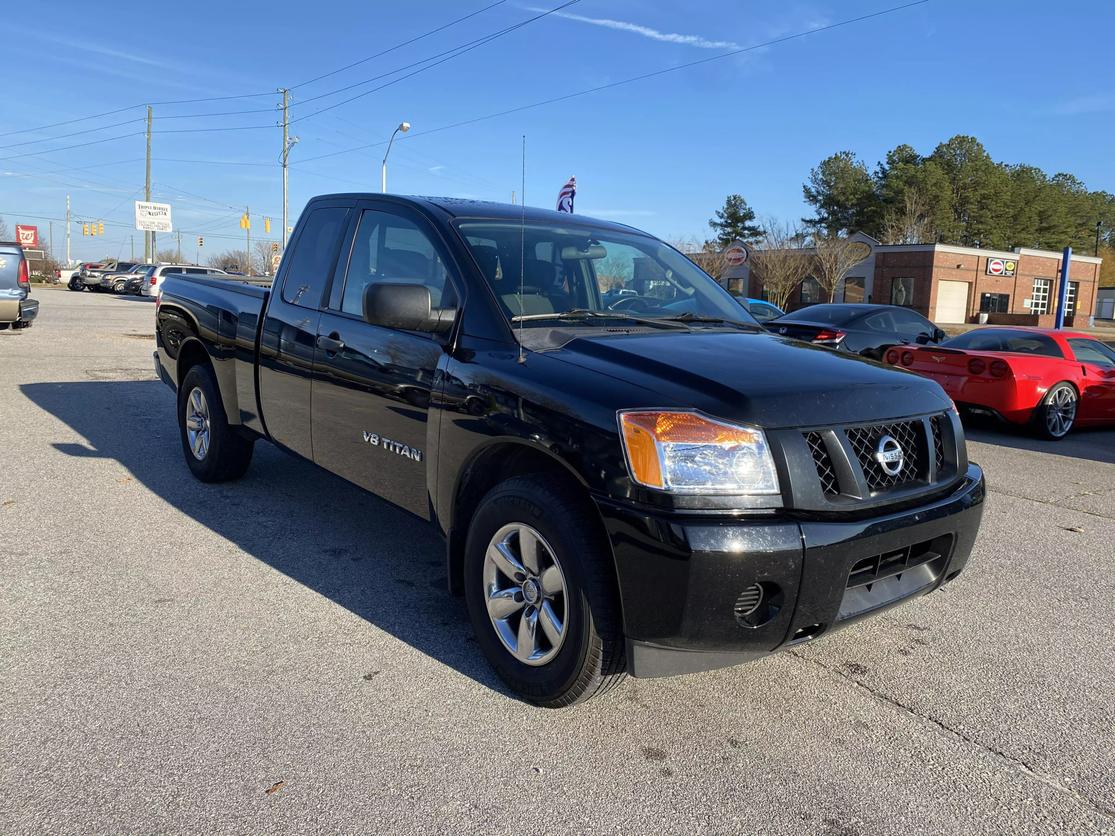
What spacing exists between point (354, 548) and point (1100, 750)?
3548mm

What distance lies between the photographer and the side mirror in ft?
10.8

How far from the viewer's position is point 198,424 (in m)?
5.89

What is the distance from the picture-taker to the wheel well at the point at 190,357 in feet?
19.1

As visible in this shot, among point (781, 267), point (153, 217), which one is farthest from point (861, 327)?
point (153, 217)

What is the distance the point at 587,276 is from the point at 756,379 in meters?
1.36

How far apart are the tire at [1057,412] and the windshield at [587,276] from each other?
6485 mm

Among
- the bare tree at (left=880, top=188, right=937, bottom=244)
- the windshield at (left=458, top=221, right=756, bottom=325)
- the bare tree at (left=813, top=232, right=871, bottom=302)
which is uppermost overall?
the bare tree at (left=880, top=188, right=937, bottom=244)

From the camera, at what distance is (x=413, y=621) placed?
3783mm

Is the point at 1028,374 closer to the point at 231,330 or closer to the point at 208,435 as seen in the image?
the point at 231,330

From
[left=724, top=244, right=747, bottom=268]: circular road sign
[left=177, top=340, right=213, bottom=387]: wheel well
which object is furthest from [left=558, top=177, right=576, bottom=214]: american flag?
[left=724, top=244, right=747, bottom=268]: circular road sign

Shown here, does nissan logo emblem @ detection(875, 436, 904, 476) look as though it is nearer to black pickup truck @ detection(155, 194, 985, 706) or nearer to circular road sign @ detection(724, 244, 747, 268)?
black pickup truck @ detection(155, 194, 985, 706)

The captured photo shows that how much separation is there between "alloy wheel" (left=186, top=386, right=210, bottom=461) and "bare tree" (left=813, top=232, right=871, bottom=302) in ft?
143

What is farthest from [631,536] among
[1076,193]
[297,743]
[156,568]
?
[1076,193]

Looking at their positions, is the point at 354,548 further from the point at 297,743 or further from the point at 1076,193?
the point at 1076,193
